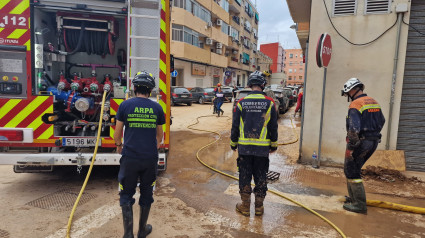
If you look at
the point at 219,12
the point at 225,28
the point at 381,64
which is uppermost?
the point at 219,12

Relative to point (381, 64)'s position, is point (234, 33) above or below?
above

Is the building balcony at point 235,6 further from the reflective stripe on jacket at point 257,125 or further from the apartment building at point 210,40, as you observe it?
the reflective stripe on jacket at point 257,125

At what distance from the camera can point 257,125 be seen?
12.8 ft

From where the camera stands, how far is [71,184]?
4941 mm

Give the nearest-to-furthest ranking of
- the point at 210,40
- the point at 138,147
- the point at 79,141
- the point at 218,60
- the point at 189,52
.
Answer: the point at 138,147, the point at 79,141, the point at 189,52, the point at 210,40, the point at 218,60

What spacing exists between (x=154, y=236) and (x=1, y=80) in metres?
3.37

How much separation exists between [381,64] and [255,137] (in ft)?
12.3

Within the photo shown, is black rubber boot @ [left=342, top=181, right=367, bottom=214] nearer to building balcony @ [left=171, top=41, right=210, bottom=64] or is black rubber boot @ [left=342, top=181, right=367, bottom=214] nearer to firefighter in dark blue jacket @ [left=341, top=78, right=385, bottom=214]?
firefighter in dark blue jacket @ [left=341, top=78, right=385, bottom=214]

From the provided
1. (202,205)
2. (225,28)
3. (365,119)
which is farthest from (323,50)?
(225,28)

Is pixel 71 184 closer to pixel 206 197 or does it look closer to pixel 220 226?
pixel 206 197

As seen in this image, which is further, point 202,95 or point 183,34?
point 183,34

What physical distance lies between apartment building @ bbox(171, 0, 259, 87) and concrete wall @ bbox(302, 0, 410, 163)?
67.5 feet

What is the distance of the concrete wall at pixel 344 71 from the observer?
19.1ft

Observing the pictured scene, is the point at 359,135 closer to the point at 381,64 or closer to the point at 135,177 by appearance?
the point at 381,64
